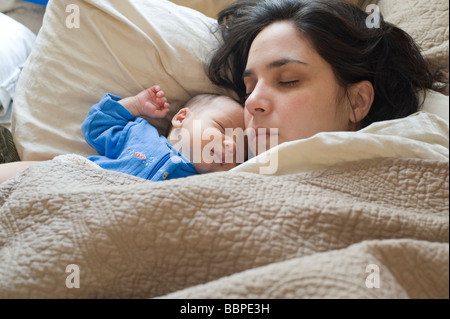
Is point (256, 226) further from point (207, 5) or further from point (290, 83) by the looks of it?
point (207, 5)

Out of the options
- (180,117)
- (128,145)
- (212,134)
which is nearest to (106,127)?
(128,145)

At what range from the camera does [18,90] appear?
1.33m

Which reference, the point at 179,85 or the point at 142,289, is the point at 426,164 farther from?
the point at 179,85

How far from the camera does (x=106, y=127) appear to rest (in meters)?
1.27

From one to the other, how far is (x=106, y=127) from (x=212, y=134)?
0.31 meters

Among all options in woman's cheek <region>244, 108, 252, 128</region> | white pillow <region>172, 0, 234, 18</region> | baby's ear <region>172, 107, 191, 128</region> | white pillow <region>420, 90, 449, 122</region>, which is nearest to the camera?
white pillow <region>420, 90, 449, 122</region>

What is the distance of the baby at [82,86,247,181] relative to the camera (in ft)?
3.86

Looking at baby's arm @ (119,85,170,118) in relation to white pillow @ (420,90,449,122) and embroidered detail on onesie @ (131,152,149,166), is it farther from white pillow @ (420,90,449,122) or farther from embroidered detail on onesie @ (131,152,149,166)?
white pillow @ (420,90,449,122)

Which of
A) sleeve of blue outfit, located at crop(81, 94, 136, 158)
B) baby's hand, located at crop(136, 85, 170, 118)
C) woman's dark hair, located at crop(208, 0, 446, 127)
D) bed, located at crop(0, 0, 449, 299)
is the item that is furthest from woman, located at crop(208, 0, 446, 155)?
sleeve of blue outfit, located at crop(81, 94, 136, 158)

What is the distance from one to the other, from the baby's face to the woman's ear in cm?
30

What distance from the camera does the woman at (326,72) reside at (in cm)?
108

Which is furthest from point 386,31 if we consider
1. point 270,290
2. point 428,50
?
point 270,290

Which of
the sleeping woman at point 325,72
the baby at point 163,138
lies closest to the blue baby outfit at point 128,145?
the baby at point 163,138

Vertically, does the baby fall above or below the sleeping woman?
below
